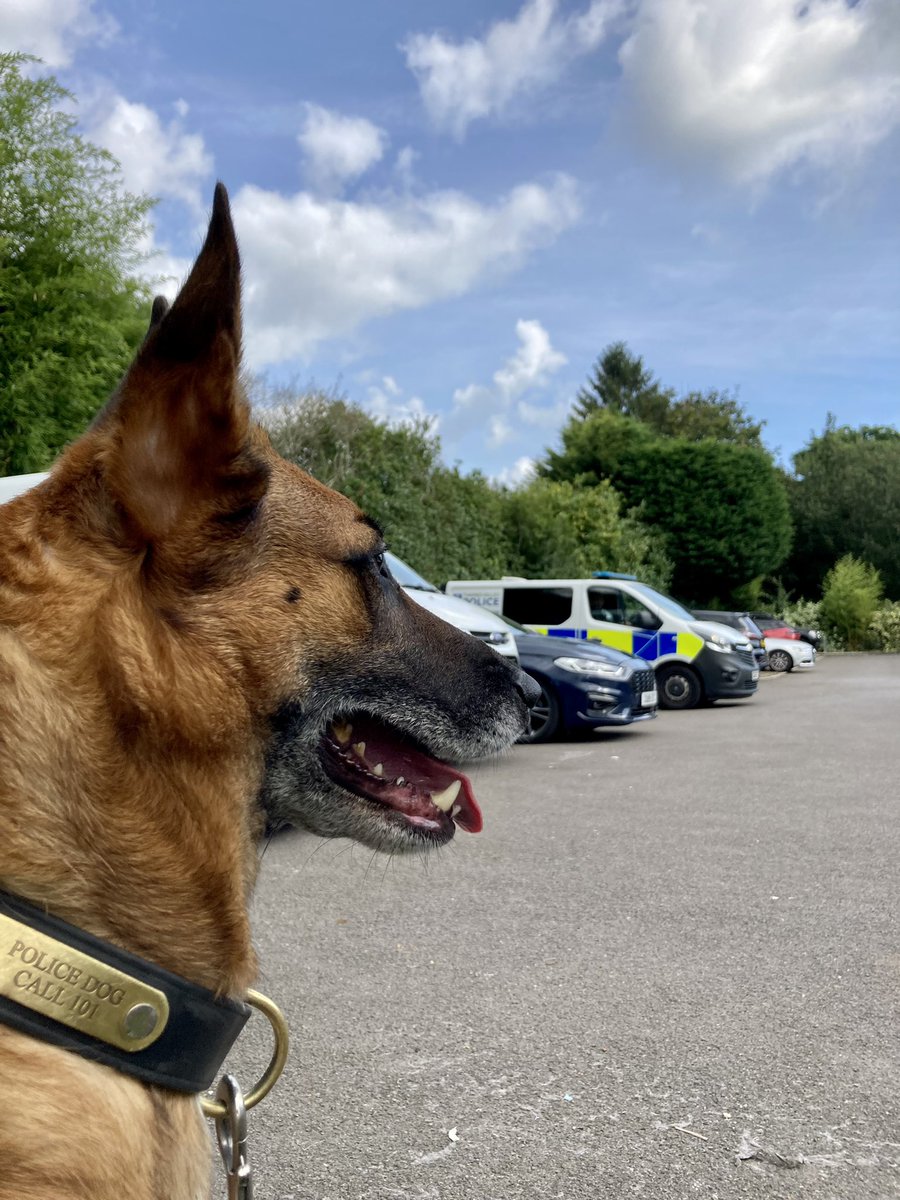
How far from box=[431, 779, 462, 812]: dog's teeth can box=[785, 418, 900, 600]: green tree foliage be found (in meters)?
44.2

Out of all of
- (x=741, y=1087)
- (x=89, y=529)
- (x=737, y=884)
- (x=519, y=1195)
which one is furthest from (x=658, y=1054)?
(x=89, y=529)

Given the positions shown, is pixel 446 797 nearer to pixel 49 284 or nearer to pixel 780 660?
pixel 49 284

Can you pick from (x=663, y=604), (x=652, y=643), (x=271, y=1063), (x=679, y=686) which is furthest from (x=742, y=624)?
(x=271, y=1063)

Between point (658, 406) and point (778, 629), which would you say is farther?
point (658, 406)

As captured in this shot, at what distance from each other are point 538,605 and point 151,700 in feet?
46.4

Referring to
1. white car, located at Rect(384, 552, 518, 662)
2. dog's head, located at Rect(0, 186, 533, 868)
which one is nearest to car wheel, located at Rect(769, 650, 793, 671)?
white car, located at Rect(384, 552, 518, 662)

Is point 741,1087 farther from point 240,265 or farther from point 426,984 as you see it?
point 240,265

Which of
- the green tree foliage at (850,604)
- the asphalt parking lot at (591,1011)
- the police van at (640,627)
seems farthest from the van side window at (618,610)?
the green tree foliage at (850,604)

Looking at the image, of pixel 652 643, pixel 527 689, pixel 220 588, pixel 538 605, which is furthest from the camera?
pixel 652 643

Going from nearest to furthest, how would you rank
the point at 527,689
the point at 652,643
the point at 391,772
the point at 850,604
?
1. the point at 391,772
2. the point at 527,689
3. the point at 652,643
4. the point at 850,604

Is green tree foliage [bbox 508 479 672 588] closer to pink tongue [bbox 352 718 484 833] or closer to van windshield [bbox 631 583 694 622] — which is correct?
van windshield [bbox 631 583 694 622]

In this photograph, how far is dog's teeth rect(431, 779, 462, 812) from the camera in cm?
204

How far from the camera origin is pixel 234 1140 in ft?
5.21

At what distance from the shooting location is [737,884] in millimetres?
5469
